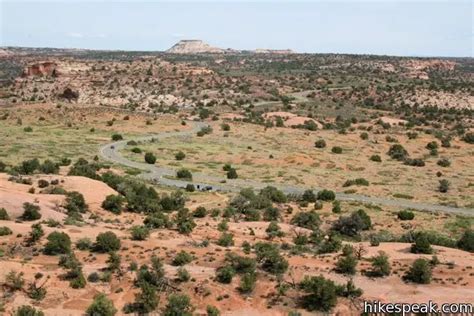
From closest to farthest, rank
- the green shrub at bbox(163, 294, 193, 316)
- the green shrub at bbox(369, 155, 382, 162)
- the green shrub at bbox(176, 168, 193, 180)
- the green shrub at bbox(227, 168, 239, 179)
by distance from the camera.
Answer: the green shrub at bbox(163, 294, 193, 316)
the green shrub at bbox(176, 168, 193, 180)
the green shrub at bbox(227, 168, 239, 179)
the green shrub at bbox(369, 155, 382, 162)

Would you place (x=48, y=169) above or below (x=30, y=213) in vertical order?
below

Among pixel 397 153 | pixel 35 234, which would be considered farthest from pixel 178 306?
pixel 397 153

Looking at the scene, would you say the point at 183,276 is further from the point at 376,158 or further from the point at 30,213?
the point at 376,158

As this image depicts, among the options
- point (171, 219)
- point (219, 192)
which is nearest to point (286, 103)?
point (219, 192)

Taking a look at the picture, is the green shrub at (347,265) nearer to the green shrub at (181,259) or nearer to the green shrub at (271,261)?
the green shrub at (271,261)

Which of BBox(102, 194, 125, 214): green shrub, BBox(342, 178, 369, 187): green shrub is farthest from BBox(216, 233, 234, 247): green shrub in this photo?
BBox(342, 178, 369, 187): green shrub

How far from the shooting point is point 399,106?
127312mm

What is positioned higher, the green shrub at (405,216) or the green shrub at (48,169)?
the green shrub at (48,169)

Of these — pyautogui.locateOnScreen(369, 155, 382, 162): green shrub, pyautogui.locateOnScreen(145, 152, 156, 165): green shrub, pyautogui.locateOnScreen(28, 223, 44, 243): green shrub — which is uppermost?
pyautogui.locateOnScreen(28, 223, 44, 243): green shrub

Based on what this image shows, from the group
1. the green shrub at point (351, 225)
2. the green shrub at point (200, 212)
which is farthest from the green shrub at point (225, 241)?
the green shrub at point (351, 225)

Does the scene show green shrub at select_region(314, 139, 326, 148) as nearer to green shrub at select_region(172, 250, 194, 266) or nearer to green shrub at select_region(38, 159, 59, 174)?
green shrub at select_region(38, 159, 59, 174)

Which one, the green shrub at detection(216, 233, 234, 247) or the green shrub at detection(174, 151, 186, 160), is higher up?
the green shrub at detection(216, 233, 234, 247)

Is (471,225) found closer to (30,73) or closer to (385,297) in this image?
(385,297)

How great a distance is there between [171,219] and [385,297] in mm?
15329
